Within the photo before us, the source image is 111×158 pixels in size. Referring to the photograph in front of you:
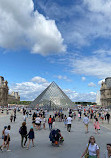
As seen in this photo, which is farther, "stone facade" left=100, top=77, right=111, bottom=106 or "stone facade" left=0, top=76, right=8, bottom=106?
"stone facade" left=100, top=77, right=111, bottom=106

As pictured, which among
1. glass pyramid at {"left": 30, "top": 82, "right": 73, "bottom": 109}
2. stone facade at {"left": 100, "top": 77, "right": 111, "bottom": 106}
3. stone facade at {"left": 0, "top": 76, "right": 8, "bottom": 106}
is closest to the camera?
glass pyramid at {"left": 30, "top": 82, "right": 73, "bottom": 109}

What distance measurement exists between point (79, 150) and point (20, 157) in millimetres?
2789

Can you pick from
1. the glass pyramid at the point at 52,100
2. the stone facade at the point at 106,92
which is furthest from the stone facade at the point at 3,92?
the stone facade at the point at 106,92

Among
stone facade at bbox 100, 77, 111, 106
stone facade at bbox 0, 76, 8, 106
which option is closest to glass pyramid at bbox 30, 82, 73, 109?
stone facade at bbox 0, 76, 8, 106

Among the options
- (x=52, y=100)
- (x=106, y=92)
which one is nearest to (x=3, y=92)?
(x=52, y=100)

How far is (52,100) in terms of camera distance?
1829 inches

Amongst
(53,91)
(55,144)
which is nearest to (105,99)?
(53,91)

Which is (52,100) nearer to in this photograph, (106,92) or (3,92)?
(3,92)

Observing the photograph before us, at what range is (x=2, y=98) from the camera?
85.6 metres

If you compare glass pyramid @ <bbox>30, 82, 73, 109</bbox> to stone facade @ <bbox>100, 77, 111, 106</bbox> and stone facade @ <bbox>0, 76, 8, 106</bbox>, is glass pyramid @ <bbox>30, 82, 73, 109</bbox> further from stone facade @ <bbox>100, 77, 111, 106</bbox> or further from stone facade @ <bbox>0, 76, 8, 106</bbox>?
stone facade @ <bbox>100, 77, 111, 106</bbox>

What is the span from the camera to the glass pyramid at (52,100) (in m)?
44.9

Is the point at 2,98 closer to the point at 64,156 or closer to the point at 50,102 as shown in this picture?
the point at 50,102

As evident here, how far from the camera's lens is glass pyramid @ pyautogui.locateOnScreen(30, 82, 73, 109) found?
147 feet

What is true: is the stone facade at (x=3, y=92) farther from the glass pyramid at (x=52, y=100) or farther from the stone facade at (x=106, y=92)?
the stone facade at (x=106, y=92)
